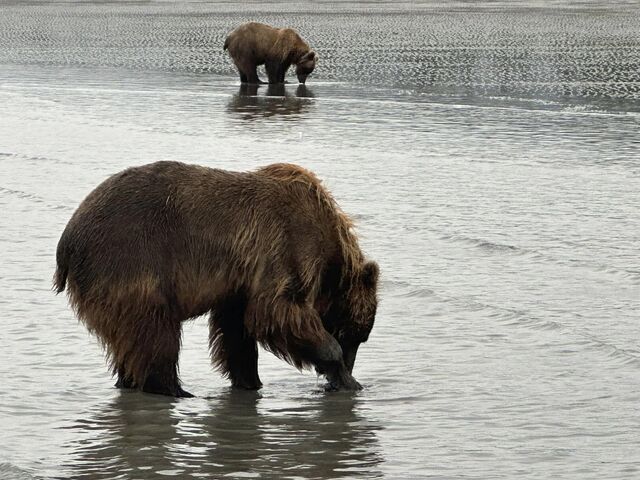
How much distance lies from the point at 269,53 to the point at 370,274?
17.7 metres

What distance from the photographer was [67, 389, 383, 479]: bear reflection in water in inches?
214

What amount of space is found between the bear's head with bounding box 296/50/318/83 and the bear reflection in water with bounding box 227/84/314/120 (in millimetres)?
158

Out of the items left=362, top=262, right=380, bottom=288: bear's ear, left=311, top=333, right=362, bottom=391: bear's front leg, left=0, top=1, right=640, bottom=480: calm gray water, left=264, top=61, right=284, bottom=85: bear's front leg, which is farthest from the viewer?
left=264, top=61, right=284, bottom=85: bear's front leg

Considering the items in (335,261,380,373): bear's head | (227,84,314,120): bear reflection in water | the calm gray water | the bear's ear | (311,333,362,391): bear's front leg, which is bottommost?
(227,84,314,120): bear reflection in water

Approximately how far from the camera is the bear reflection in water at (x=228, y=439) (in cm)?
544

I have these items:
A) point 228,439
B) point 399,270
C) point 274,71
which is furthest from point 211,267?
point 274,71

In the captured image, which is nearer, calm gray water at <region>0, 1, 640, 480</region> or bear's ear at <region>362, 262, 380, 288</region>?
calm gray water at <region>0, 1, 640, 480</region>

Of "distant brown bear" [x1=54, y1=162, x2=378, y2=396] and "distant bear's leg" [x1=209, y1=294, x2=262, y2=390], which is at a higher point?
"distant brown bear" [x1=54, y1=162, x2=378, y2=396]

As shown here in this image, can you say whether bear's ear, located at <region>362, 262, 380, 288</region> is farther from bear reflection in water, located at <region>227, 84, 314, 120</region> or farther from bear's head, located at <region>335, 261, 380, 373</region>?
bear reflection in water, located at <region>227, 84, 314, 120</region>

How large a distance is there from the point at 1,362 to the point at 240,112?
1258 cm

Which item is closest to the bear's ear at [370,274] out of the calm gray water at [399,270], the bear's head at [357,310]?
the bear's head at [357,310]

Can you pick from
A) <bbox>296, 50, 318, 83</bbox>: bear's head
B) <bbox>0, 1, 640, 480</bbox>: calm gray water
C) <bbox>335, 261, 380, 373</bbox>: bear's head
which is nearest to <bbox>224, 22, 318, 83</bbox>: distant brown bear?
<bbox>296, 50, 318, 83</bbox>: bear's head

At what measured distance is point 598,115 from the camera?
17938mm

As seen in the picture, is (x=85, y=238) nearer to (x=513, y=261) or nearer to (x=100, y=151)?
(x=513, y=261)
